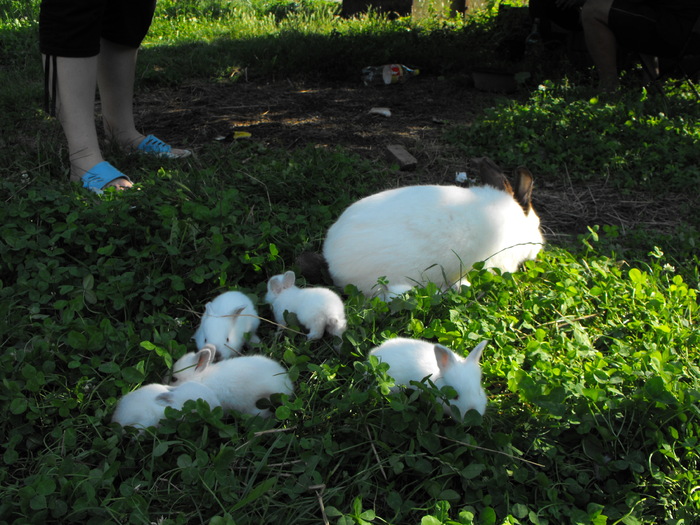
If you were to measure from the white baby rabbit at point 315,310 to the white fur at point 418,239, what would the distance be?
24 centimetres

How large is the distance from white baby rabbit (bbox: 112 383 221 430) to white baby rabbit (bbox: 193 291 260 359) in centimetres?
31

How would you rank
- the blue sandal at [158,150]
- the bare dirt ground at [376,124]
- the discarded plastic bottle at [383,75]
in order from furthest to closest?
the discarded plastic bottle at [383,75] → the blue sandal at [158,150] → the bare dirt ground at [376,124]

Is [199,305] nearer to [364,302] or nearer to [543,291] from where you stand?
[364,302]

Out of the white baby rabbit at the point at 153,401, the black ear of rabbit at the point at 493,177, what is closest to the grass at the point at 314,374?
the white baby rabbit at the point at 153,401

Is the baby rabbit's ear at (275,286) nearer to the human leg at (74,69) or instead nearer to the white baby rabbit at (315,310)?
the white baby rabbit at (315,310)

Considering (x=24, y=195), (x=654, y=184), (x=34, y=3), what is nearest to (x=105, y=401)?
(x=24, y=195)

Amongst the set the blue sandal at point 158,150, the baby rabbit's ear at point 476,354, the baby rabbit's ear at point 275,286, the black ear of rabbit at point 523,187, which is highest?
the black ear of rabbit at point 523,187

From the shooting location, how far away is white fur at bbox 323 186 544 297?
243 centimetres

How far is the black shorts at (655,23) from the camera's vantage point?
5324mm

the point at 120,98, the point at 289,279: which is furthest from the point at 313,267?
the point at 120,98

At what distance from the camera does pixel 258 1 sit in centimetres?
1135

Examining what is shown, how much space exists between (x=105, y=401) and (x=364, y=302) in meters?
1.02

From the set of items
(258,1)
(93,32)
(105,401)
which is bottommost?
(258,1)

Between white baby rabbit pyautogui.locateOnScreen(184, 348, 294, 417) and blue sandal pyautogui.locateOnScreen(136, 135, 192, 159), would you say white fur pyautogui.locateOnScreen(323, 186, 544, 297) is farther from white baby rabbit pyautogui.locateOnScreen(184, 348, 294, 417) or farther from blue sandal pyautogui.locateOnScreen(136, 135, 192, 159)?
blue sandal pyautogui.locateOnScreen(136, 135, 192, 159)
